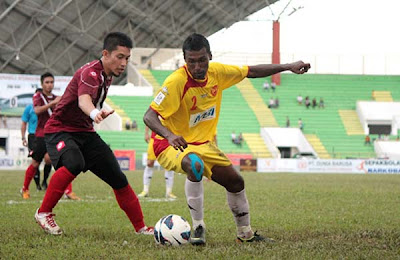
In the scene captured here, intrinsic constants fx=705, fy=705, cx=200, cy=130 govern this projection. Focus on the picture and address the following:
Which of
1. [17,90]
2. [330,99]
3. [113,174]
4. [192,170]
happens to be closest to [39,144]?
[113,174]

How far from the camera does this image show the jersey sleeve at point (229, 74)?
7227mm

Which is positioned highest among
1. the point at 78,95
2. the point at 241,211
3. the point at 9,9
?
the point at 9,9

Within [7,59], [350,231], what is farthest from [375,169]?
[350,231]

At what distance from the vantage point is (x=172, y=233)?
6.76m

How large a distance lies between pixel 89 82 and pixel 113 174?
43.9 inches

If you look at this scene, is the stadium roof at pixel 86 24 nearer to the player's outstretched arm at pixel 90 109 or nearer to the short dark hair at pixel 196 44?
the player's outstretched arm at pixel 90 109

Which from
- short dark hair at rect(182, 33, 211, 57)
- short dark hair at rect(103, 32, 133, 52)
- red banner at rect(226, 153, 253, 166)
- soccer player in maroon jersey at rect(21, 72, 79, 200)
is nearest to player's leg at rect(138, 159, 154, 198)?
soccer player in maroon jersey at rect(21, 72, 79, 200)

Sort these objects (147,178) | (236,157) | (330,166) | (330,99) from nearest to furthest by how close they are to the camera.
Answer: (147,178), (330,166), (236,157), (330,99)

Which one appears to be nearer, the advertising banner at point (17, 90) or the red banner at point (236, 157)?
the red banner at point (236, 157)

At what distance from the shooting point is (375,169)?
39.2 metres

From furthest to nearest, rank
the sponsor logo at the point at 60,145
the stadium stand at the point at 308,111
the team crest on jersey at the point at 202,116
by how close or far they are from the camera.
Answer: the stadium stand at the point at 308,111
the sponsor logo at the point at 60,145
the team crest on jersey at the point at 202,116

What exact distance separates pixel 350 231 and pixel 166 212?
11.5 feet

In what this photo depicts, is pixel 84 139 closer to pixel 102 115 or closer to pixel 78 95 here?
pixel 78 95

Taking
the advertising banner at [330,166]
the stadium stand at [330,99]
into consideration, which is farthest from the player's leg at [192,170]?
the stadium stand at [330,99]
